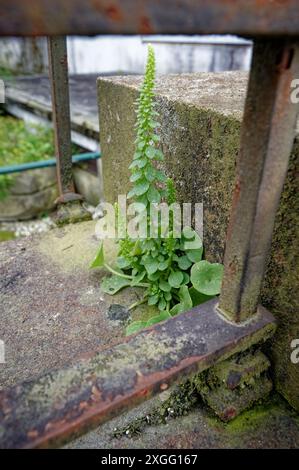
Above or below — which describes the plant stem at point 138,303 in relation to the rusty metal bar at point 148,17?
below

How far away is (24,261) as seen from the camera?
5.48 ft

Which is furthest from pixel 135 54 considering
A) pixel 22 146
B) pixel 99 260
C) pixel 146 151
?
pixel 146 151

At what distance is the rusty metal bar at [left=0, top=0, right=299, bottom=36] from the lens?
16.3 inches

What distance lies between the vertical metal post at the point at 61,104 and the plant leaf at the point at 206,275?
38.4 inches

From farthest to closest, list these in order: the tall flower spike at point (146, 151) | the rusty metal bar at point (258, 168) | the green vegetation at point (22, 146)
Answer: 1. the green vegetation at point (22, 146)
2. the tall flower spike at point (146, 151)
3. the rusty metal bar at point (258, 168)

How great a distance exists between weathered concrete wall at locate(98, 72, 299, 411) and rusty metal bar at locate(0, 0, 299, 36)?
36 cm

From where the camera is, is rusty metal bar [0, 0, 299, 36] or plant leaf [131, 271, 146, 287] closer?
rusty metal bar [0, 0, 299, 36]

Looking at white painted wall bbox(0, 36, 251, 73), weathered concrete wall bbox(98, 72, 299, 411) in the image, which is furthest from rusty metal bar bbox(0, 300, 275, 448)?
white painted wall bbox(0, 36, 251, 73)

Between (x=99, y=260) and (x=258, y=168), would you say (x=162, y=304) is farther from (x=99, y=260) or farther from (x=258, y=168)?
(x=258, y=168)

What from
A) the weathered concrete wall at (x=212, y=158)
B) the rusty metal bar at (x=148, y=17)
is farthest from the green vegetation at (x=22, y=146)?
the rusty metal bar at (x=148, y=17)

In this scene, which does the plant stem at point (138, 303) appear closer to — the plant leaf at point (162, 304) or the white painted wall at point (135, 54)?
the plant leaf at point (162, 304)

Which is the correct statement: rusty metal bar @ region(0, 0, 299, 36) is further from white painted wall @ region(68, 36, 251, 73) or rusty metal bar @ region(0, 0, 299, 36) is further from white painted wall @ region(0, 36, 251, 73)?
white painted wall @ region(68, 36, 251, 73)

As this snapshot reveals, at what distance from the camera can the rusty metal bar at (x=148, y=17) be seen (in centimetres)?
42
